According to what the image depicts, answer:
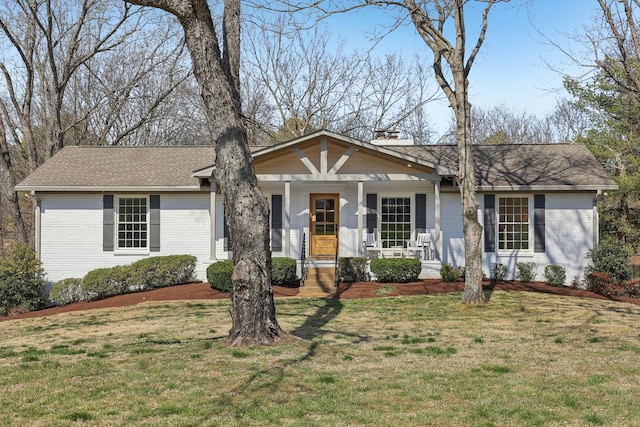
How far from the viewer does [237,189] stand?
8672 millimetres

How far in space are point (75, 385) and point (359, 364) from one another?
3517 millimetres

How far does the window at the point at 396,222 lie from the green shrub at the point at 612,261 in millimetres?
5338

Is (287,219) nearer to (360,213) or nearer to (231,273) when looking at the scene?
(360,213)

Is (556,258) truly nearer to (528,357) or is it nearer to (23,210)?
(528,357)

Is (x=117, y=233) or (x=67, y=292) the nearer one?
(x=67, y=292)

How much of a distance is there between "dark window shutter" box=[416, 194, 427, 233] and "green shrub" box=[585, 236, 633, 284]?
4.78 metres

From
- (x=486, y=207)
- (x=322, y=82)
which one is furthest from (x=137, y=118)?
(x=486, y=207)

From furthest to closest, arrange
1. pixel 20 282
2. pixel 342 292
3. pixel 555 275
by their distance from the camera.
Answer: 1. pixel 555 275
2. pixel 20 282
3. pixel 342 292

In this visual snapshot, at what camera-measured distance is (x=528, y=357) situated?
27.4ft

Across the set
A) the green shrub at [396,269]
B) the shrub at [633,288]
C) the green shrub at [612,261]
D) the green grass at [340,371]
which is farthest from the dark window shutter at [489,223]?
the green grass at [340,371]

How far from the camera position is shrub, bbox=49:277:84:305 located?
1717 centimetres

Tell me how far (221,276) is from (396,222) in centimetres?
588

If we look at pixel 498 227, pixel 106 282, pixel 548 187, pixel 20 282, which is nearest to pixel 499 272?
pixel 498 227

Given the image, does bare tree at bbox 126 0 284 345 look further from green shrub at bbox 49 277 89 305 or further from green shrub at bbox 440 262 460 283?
green shrub at bbox 49 277 89 305
